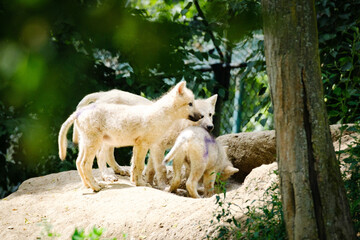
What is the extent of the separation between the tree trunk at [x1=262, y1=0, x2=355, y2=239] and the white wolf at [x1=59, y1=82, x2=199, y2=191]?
2830 mm

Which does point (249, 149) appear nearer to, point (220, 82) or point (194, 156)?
point (194, 156)

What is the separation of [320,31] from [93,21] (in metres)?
4.86

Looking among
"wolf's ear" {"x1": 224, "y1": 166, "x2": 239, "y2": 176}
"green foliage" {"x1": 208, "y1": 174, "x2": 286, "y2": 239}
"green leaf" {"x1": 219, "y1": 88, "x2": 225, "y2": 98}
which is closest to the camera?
"green foliage" {"x1": 208, "y1": 174, "x2": 286, "y2": 239}

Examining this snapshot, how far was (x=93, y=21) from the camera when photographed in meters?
1.96

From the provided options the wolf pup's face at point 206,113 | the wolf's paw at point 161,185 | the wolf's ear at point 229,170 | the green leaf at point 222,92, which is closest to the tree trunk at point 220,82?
the green leaf at point 222,92

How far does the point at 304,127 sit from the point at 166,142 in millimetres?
3457

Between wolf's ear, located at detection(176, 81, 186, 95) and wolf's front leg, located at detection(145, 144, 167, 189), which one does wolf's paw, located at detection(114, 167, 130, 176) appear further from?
wolf's ear, located at detection(176, 81, 186, 95)

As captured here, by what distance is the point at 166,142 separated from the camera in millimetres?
6188

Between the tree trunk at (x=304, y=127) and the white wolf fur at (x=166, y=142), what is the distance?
3104 millimetres

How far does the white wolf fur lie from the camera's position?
594 cm

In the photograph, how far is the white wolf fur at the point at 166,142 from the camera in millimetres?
5936

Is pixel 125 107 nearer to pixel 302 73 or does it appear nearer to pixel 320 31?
pixel 320 31

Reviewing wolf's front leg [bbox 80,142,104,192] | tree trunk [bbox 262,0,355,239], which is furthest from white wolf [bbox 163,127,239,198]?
tree trunk [bbox 262,0,355,239]

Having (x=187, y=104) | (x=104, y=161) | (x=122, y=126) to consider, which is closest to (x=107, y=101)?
(x=122, y=126)
